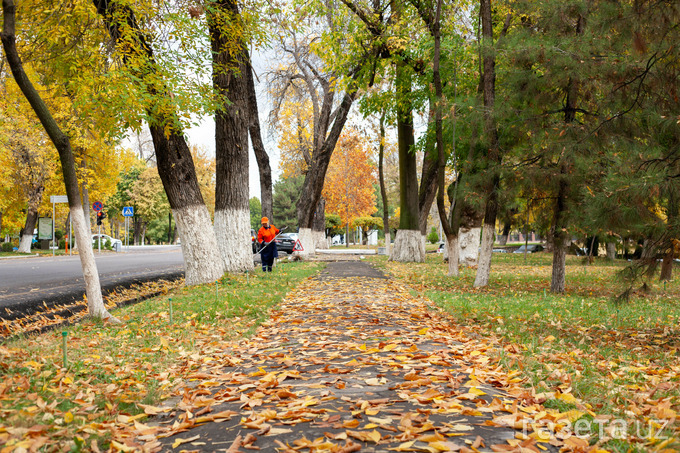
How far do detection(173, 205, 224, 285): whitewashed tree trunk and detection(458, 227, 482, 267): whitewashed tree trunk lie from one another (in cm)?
1187

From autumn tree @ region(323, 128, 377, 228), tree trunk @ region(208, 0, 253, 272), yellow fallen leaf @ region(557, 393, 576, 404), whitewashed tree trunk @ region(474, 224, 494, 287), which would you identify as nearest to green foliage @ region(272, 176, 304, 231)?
autumn tree @ region(323, 128, 377, 228)

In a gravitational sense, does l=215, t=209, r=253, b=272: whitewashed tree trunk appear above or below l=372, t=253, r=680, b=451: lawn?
above

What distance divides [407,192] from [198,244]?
11.2 metres

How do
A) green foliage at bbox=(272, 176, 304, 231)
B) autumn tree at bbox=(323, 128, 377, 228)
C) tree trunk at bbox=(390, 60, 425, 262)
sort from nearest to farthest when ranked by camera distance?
1. tree trunk at bbox=(390, 60, 425, 262)
2. autumn tree at bbox=(323, 128, 377, 228)
3. green foliage at bbox=(272, 176, 304, 231)

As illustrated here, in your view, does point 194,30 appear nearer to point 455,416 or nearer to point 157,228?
point 455,416

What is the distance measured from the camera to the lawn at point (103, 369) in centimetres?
353

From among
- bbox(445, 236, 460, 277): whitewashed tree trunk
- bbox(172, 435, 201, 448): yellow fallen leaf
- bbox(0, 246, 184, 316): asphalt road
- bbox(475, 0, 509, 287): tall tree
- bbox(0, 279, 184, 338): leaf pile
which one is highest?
bbox(475, 0, 509, 287): tall tree

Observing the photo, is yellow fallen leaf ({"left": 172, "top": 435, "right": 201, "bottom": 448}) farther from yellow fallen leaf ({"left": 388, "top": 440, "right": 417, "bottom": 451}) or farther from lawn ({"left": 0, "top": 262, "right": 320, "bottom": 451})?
yellow fallen leaf ({"left": 388, "top": 440, "right": 417, "bottom": 451})

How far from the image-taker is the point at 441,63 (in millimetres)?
17500

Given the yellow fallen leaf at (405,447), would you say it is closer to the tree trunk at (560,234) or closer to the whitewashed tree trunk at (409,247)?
the tree trunk at (560,234)

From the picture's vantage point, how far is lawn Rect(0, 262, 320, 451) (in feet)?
11.6

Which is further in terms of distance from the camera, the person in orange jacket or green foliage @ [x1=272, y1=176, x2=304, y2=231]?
green foliage @ [x1=272, y1=176, x2=304, y2=231]

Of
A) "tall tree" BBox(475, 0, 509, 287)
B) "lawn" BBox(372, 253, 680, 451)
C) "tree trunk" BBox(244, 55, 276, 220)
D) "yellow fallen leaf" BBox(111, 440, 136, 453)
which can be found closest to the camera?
"yellow fallen leaf" BBox(111, 440, 136, 453)

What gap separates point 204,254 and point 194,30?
5.01m
